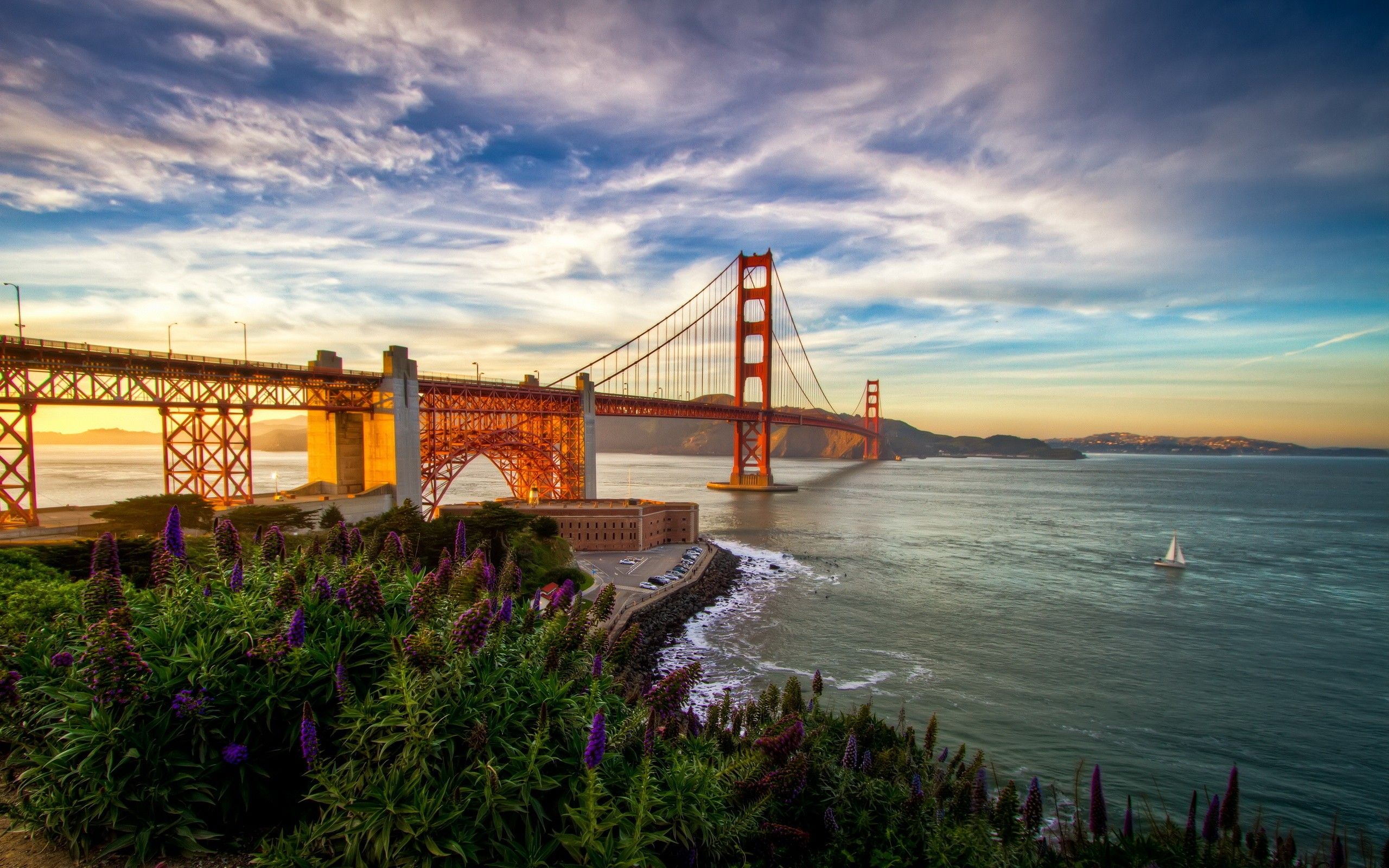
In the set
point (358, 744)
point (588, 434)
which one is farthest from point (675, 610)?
point (588, 434)

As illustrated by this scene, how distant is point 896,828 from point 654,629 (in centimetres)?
1953

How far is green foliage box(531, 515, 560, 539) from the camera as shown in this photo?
107ft

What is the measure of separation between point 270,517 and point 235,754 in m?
24.7

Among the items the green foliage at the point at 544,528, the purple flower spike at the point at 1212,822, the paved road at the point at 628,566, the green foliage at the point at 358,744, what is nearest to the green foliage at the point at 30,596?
the green foliage at the point at 358,744

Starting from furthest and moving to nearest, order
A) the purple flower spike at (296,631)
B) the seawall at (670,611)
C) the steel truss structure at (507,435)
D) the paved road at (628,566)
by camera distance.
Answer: the steel truss structure at (507,435), the paved road at (628,566), the seawall at (670,611), the purple flower spike at (296,631)

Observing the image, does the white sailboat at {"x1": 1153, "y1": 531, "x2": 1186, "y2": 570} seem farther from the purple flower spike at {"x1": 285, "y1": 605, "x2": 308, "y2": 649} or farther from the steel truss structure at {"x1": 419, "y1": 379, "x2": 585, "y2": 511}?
the purple flower spike at {"x1": 285, "y1": 605, "x2": 308, "y2": 649}

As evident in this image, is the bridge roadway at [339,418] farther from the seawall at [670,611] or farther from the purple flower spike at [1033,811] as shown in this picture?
the purple flower spike at [1033,811]

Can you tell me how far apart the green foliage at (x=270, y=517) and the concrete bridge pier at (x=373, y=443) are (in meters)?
6.99

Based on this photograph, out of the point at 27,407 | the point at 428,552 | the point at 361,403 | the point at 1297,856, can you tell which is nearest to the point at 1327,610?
the point at 1297,856

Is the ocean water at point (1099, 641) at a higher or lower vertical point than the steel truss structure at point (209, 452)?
lower

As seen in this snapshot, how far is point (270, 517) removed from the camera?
81.6ft

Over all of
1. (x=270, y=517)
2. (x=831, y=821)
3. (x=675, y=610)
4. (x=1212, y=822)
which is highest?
(x=270, y=517)

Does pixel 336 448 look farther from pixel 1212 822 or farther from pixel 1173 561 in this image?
pixel 1173 561

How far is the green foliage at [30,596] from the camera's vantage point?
5.68m
